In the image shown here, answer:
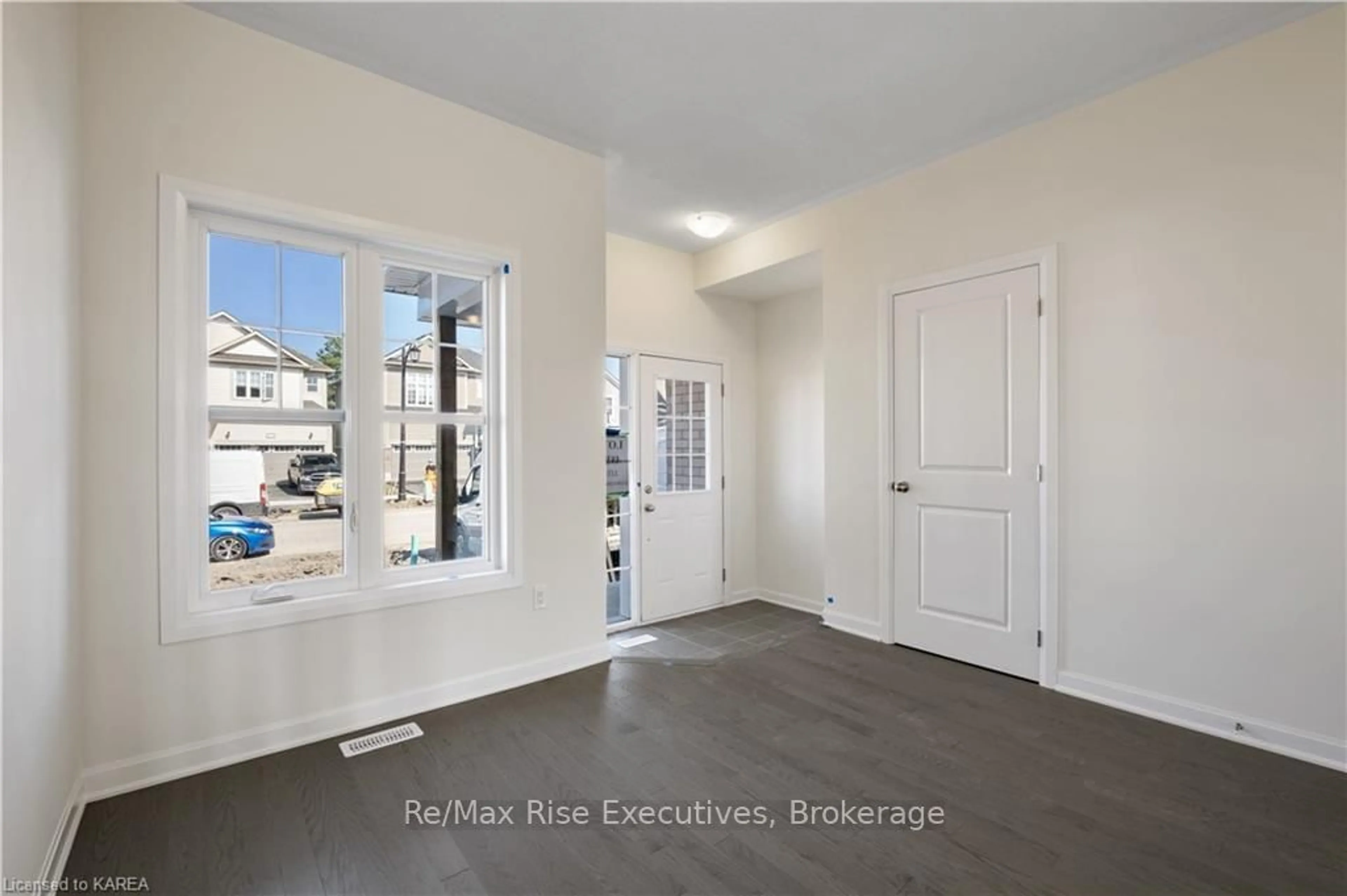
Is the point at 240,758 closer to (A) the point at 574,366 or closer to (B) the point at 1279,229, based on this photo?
(A) the point at 574,366

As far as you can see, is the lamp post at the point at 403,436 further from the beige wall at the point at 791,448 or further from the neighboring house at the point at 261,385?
the beige wall at the point at 791,448

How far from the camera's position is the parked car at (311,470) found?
2.65 metres

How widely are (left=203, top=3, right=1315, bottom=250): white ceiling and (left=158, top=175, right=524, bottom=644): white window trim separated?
0.73m

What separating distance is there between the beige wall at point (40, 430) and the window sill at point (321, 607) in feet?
0.98

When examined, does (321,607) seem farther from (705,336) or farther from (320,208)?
(705,336)

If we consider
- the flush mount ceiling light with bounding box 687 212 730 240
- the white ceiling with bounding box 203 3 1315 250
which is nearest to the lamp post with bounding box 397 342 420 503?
the white ceiling with bounding box 203 3 1315 250

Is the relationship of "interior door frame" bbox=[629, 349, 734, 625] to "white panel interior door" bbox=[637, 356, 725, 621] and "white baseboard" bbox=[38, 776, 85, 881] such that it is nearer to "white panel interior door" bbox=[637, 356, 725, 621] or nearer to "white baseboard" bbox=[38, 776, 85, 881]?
"white panel interior door" bbox=[637, 356, 725, 621]

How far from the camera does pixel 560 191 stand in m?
3.36

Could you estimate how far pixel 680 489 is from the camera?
191 inches

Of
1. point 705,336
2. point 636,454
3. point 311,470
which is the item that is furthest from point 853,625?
point 311,470

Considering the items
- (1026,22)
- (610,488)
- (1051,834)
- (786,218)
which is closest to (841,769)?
(1051,834)

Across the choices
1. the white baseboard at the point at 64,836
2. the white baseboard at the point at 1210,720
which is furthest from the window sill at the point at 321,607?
the white baseboard at the point at 1210,720

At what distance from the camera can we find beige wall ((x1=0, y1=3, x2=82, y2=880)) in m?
1.45

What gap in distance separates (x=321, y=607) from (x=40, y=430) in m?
1.21
